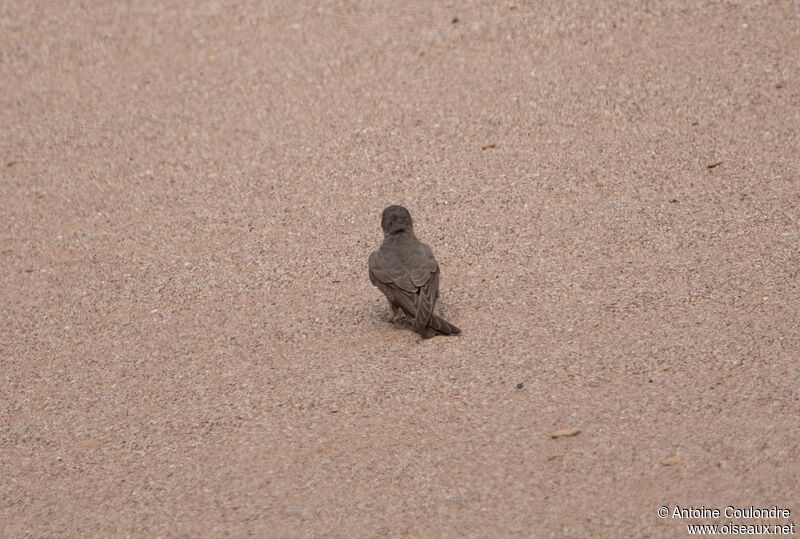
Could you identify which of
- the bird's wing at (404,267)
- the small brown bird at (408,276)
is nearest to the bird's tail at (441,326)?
the small brown bird at (408,276)

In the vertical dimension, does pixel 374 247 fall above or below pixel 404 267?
above

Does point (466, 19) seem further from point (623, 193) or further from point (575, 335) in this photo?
point (575, 335)

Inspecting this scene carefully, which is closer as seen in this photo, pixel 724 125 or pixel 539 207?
pixel 539 207

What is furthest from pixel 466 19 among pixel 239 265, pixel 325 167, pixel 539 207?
pixel 239 265

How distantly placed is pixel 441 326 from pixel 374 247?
1664 mm

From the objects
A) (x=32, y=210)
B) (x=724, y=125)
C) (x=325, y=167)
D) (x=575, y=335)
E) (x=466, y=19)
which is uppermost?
(x=466, y=19)

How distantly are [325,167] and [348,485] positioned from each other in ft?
14.8

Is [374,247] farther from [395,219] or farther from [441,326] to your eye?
[441,326]

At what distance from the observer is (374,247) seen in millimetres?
7852

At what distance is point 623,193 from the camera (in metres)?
8.09

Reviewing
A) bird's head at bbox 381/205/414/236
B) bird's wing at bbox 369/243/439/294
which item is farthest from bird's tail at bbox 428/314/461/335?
bird's head at bbox 381/205/414/236

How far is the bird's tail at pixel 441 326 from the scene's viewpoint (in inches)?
250

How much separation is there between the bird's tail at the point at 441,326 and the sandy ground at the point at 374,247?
6 cm

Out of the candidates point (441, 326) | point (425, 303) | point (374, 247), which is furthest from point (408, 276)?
point (374, 247)
